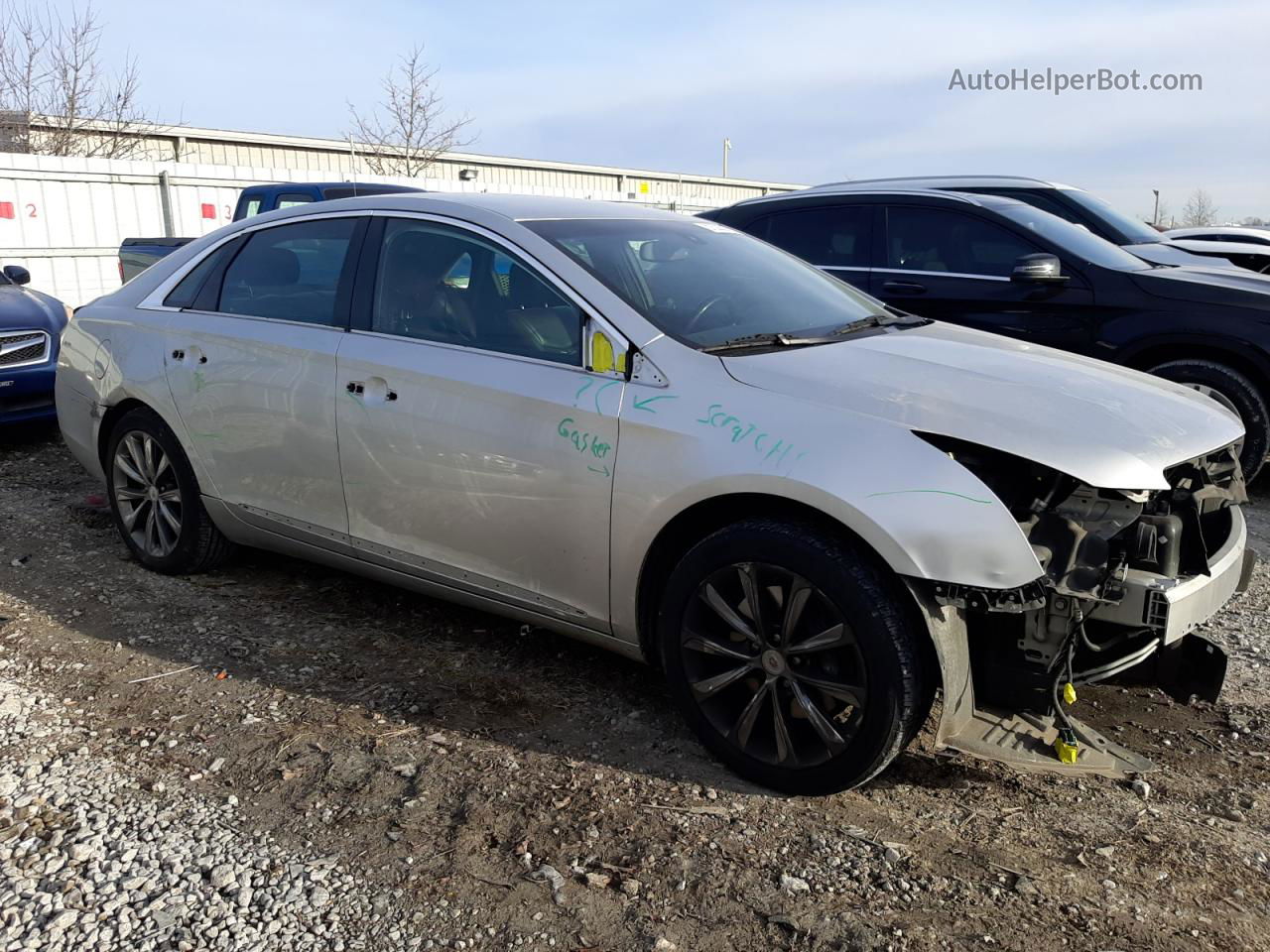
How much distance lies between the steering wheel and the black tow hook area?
1.75 meters

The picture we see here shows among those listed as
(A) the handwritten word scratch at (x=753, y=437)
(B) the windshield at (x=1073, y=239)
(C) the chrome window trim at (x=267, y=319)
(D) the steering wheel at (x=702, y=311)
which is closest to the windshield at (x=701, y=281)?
(D) the steering wheel at (x=702, y=311)

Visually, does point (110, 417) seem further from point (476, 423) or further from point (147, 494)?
point (476, 423)

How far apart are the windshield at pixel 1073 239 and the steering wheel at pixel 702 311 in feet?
12.6

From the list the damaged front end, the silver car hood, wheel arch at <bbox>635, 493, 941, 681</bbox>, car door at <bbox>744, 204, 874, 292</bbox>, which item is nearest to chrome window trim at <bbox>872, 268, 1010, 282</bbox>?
car door at <bbox>744, 204, 874, 292</bbox>

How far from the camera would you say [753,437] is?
2.97 meters

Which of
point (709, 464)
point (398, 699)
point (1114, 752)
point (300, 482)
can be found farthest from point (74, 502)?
point (1114, 752)

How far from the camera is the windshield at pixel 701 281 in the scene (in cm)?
347

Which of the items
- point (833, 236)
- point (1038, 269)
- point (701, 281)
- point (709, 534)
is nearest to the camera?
point (709, 534)

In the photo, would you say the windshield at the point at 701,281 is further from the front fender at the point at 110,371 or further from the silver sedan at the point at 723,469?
the front fender at the point at 110,371

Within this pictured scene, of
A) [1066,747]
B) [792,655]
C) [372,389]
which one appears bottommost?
[1066,747]

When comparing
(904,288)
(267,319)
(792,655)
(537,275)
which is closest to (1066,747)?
(792,655)

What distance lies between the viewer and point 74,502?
6.09 m

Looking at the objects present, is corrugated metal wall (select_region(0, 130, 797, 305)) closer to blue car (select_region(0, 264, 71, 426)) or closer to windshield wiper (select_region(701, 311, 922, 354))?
blue car (select_region(0, 264, 71, 426))

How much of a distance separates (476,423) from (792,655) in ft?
4.32
